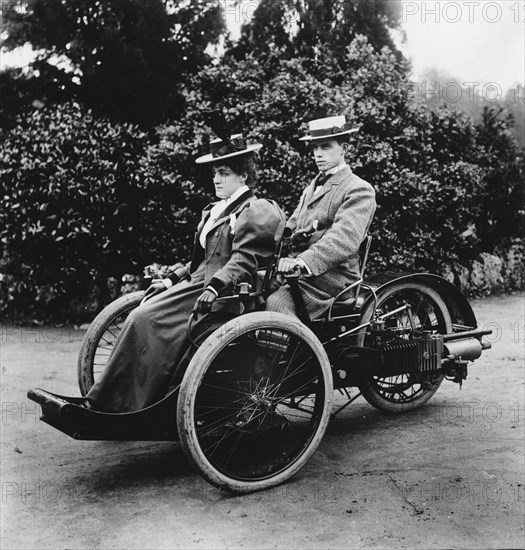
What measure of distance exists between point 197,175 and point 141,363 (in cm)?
489

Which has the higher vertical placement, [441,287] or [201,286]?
[201,286]

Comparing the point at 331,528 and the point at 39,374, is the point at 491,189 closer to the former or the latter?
the point at 39,374

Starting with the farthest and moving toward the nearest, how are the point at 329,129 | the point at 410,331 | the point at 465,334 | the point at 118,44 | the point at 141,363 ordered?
1. the point at 118,44
2. the point at 465,334
3. the point at 410,331
4. the point at 329,129
5. the point at 141,363

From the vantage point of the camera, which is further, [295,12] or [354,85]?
[295,12]

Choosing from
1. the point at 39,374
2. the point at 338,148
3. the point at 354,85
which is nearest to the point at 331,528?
the point at 338,148

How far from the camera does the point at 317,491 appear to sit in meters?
3.43

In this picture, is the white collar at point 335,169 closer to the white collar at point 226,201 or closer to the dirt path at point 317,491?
the white collar at point 226,201

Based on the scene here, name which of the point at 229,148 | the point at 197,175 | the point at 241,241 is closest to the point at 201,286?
the point at 241,241

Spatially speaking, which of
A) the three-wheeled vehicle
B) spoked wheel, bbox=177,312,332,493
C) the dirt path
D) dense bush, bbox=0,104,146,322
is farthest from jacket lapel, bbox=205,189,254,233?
dense bush, bbox=0,104,146,322

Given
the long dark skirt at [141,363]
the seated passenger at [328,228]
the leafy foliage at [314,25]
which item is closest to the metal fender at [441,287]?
the seated passenger at [328,228]

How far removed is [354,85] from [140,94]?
305 centimetres

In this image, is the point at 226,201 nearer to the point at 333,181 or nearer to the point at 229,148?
the point at 229,148

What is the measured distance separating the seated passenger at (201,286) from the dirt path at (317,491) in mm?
498

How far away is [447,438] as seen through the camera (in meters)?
4.13
